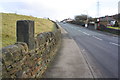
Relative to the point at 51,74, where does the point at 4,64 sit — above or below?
above

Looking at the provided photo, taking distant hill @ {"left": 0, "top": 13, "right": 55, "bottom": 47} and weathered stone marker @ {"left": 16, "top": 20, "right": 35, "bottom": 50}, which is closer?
weathered stone marker @ {"left": 16, "top": 20, "right": 35, "bottom": 50}

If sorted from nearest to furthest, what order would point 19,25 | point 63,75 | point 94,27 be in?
point 19,25
point 63,75
point 94,27

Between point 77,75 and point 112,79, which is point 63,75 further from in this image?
point 112,79

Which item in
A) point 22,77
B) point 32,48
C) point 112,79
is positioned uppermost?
point 32,48

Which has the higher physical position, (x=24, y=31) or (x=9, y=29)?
(x=9, y=29)

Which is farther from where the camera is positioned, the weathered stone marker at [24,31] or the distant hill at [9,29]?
the distant hill at [9,29]

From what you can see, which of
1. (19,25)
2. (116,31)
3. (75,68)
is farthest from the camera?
(116,31)

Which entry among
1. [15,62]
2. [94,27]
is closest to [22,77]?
[15,62]

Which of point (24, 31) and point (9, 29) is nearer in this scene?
point (24, 31)

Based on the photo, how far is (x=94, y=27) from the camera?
4275 cm

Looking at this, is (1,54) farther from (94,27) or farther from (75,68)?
(94,27)

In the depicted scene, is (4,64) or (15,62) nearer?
(4,64)

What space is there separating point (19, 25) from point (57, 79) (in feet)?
8.60

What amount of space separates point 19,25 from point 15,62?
3.98 feet
